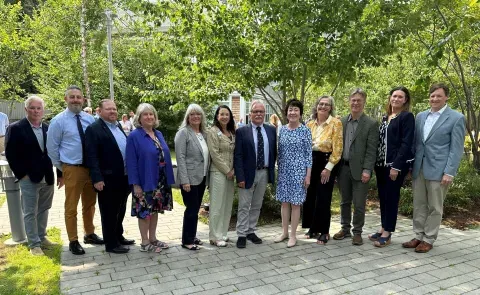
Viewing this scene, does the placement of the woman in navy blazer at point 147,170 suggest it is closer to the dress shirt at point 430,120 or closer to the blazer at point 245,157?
the blazer at point 245,157

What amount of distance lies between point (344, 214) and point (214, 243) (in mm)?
1903

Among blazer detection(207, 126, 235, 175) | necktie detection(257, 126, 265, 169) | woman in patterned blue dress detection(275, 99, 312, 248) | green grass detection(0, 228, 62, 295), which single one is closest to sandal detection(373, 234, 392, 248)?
woman in patterned blue dress detection(275, 99, 312, 248)

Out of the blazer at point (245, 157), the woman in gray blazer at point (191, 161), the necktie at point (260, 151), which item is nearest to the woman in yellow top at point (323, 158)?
the necktie at point (260, 151)

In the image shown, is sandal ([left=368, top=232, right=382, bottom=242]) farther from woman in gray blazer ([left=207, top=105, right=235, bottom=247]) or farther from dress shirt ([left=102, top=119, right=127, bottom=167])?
dress shirt ([left=102, top=119, right=127, bottom=167])

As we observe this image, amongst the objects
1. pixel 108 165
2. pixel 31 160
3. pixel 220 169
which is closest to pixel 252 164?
pixel 220 169

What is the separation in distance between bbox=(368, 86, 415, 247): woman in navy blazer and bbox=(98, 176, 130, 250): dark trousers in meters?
3.35

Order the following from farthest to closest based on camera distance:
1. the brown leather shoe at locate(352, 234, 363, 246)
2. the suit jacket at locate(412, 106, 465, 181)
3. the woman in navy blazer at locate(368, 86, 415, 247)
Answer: the brown leather shoe at locate(352, 234, 363, 246) < the woman in navy blazer at locate(368, 86, 415, 247) < the suit jacket at locate(412, 106, 465, 181)

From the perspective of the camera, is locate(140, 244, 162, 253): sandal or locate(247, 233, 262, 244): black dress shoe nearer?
locate(140, 244, 162, 253): sandal

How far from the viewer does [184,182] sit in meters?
4.43

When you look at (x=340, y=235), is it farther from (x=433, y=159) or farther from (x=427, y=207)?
(x=433, y=159)

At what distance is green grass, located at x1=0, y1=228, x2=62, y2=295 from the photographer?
11.9ft

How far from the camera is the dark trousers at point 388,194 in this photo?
182 inches

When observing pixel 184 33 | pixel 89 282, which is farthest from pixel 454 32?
pixel 89 282

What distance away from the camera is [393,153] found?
4516 millimetres
